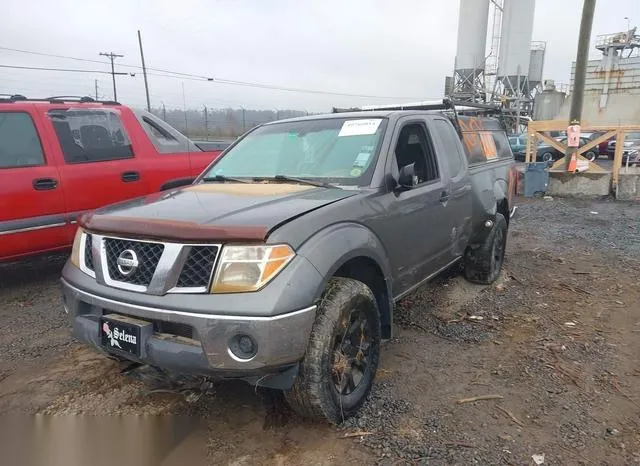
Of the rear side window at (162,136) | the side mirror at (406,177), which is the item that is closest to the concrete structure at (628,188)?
the rear side window at (162,136)

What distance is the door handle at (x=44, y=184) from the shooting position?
4.77 m

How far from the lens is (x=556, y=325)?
4266mm

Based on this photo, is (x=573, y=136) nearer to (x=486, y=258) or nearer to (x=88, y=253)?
(x=486, y=258)

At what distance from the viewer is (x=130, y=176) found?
5.52 m

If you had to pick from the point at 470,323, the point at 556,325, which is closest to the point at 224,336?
the point at 470,323

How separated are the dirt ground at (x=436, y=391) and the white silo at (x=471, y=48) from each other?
134 feet

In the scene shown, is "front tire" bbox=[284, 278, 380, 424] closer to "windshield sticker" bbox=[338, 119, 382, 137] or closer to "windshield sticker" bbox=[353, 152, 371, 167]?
"windshield sticker" bbox=[353, 152, 371, 167]

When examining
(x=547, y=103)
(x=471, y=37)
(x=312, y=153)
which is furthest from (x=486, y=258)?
(x=547, y=103)

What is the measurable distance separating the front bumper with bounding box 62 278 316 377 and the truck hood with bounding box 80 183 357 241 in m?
0.38

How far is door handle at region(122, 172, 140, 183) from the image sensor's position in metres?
5.47

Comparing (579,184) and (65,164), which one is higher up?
A: (65,164)

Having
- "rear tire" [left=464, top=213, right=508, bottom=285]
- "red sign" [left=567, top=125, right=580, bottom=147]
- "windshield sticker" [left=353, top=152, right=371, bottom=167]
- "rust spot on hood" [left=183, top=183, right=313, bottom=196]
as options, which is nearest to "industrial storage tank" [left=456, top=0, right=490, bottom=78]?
"red sign" [left=567, top=125, right=580, bottom=147]

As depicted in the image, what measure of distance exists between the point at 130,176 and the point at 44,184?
3.01ft

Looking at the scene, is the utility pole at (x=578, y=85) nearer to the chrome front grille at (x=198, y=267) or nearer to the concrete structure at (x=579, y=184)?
the concrete structure at (x=579, y=184)
